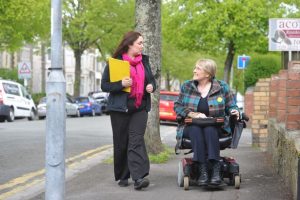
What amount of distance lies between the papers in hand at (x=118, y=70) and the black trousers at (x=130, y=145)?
1.13ft

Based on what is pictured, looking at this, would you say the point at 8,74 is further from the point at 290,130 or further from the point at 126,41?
the point at 290,130

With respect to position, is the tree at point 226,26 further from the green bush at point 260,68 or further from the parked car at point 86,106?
the parked car at point 86,106

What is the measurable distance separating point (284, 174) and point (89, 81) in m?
85.4

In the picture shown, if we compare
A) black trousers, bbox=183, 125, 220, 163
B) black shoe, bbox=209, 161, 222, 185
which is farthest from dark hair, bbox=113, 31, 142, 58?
black shoe, bbox=209, 161, 222, 185

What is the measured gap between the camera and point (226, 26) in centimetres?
3538

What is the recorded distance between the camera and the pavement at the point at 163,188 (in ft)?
22.0

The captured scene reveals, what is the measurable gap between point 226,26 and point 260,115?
2332cm

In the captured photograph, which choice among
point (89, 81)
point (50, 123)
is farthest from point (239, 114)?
point (89, 81)

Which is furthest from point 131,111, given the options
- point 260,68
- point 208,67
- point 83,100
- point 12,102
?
point 83,100

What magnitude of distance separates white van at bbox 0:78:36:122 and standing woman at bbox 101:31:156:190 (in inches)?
854

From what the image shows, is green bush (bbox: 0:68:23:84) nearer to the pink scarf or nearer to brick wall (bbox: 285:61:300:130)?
the pink scarf

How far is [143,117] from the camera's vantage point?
734cm

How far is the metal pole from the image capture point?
5.16 meters

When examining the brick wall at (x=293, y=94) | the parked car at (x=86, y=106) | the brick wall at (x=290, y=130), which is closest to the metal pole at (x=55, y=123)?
the brick wall at (x=290, y=130)
